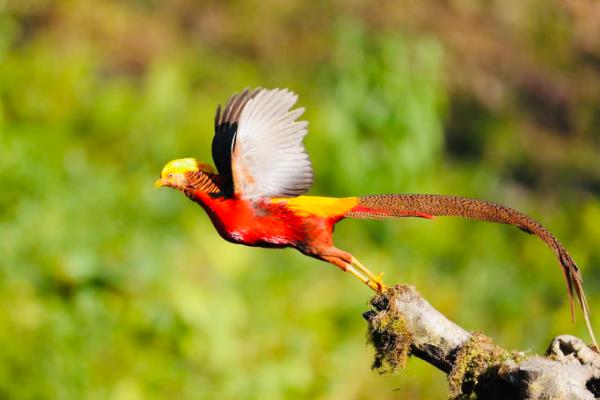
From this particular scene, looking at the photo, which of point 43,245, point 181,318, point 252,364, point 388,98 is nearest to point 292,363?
point 252,364

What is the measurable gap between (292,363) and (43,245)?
1.78 meters

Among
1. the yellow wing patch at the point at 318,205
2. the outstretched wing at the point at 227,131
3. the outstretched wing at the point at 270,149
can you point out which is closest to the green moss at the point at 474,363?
the yellow wing patch at the point at 318,205

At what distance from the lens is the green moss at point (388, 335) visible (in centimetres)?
271

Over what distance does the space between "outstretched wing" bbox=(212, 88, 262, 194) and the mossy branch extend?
1.57ft

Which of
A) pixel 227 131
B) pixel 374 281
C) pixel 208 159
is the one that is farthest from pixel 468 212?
pixel 208 159

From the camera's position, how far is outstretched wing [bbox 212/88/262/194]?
2.57m

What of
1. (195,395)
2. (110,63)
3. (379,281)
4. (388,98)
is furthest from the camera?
(110,63)

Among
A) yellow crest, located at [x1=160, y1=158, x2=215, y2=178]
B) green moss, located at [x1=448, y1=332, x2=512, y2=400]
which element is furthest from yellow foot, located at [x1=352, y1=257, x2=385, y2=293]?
yellow crest, located at [x1=160, y1=158, x2=215, y2=178]

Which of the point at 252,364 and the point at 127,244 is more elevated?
the point at 127,244

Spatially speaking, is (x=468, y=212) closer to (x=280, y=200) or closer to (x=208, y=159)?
(x=280, y=200)

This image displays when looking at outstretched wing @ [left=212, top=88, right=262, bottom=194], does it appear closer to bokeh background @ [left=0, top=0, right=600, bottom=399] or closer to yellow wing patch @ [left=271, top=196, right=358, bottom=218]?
yellow wing patch @ [left=271, top=196, right=358, bottom=218]

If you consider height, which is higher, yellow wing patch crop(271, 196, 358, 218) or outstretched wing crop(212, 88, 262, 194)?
outstretched wing crop(212, 88, 262, 194)

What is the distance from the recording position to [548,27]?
10945 mm

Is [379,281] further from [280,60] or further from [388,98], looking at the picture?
[280,60]
